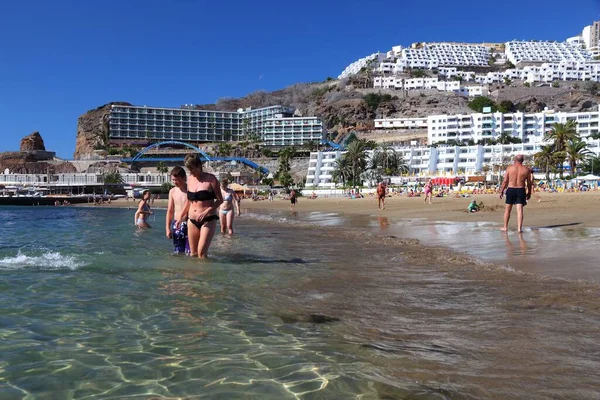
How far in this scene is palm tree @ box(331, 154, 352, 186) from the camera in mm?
77438

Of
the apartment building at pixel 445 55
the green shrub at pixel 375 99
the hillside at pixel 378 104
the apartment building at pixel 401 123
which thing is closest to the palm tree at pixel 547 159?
the apartment building at pixel 401 123

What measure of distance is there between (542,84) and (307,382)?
162716 mm

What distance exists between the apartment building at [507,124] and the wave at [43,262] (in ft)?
335

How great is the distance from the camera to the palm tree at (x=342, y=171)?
254 feet

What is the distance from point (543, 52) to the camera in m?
177

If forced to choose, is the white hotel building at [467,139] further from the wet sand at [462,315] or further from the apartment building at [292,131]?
the wet sand at [462,315]

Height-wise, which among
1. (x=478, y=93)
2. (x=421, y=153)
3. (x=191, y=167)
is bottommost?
(x=191, y=167)

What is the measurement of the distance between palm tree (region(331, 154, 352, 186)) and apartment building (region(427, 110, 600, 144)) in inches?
1362

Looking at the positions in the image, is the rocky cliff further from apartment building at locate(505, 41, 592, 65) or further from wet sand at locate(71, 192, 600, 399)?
apartment building at locate(505, 41, 592, 65)

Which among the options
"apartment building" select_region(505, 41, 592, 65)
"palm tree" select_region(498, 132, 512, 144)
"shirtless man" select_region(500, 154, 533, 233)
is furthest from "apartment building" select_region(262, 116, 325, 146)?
"shirtless man" select_region(500, 154, 533, 233)

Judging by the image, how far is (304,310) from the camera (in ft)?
13.8

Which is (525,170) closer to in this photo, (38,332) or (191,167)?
(191,167)

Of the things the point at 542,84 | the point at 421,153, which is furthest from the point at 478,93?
the point at 421,153

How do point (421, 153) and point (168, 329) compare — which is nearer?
point (168, 329)
